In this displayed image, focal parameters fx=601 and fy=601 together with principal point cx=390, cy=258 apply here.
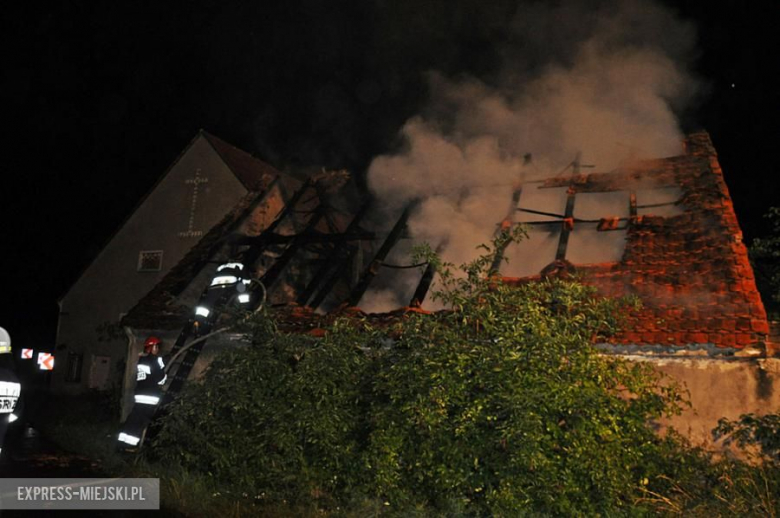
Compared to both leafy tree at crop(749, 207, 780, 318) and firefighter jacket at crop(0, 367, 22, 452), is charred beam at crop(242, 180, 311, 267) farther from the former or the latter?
leafy tree at crop(749, 207, 780, 318)

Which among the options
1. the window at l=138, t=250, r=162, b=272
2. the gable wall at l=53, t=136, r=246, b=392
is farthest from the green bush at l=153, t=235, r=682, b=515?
the window at l=138, t=250, r=162, b=272

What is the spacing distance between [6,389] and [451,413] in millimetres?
4259

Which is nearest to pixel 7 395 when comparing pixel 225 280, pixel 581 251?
pixel 225 280

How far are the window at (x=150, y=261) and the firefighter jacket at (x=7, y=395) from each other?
1133 cm

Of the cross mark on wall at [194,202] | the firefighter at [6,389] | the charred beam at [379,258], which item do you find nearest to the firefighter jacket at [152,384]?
the firefighter at [6,389]

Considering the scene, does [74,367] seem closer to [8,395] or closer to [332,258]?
[332,258]

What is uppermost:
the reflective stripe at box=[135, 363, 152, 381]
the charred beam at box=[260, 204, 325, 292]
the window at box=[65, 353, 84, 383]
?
the charred beam at box=[260, 204, 325, 292]

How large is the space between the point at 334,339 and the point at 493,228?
4054 mm

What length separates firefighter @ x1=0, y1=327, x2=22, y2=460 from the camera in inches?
227

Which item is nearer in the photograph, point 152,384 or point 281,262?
point 152,384

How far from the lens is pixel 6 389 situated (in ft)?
18.9

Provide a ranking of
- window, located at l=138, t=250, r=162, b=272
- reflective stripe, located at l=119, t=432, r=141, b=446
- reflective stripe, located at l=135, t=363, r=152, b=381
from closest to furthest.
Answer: reflective stripe, located at l=119, t=432, r=141, b=446, reflective stripe, located at l=135, t=363, r=152, b=381, window, located at l=138, t=250, r=162, b=272

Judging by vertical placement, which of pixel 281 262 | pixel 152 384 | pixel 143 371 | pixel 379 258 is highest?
pixel 379 258

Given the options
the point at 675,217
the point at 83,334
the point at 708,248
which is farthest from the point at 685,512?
the point at 83,334
